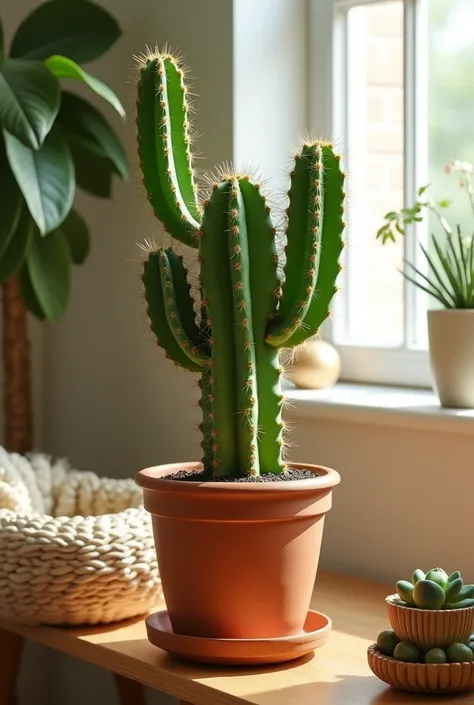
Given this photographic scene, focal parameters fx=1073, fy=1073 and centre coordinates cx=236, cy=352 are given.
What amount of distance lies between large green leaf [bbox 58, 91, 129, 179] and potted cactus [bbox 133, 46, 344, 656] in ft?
1.86

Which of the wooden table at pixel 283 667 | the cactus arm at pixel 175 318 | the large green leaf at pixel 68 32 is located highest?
the large green leaf at pixel 68 32

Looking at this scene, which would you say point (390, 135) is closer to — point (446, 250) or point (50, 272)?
point (446, 250)

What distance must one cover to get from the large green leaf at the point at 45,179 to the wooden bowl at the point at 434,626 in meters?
0.81

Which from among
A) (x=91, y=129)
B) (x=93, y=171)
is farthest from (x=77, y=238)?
(x=91, y=129)

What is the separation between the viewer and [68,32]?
195 centimetres

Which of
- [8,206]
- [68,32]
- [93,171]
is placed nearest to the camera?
[8,206]

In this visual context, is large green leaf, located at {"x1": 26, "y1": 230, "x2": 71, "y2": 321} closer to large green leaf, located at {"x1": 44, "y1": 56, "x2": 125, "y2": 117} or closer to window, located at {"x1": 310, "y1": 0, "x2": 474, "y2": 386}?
large green leaf, located at {"x1": 44, "y1": 56, "x2": 125, "y2": 117}

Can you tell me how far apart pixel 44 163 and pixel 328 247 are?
2.15 feet

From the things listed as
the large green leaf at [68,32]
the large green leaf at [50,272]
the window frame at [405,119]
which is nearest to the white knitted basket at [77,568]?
the large green leaf at [50,272]

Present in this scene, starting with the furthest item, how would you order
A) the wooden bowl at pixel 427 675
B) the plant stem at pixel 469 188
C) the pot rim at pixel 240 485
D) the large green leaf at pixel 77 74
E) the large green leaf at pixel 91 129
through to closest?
the large green leaf at pixel 91 129 → the plant stem at pixel 469 188 → the large green leaf at pixel 77 74 → the pot rim at pixel 240 485 → the wooden bowl at pixel 427 675

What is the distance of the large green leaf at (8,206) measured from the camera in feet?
5.96

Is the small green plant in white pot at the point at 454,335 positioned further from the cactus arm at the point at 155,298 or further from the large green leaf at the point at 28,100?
the large green leaf at the point at 28,100

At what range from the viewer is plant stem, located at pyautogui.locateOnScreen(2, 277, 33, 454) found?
6.95 ft

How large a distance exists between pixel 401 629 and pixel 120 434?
1.07m
